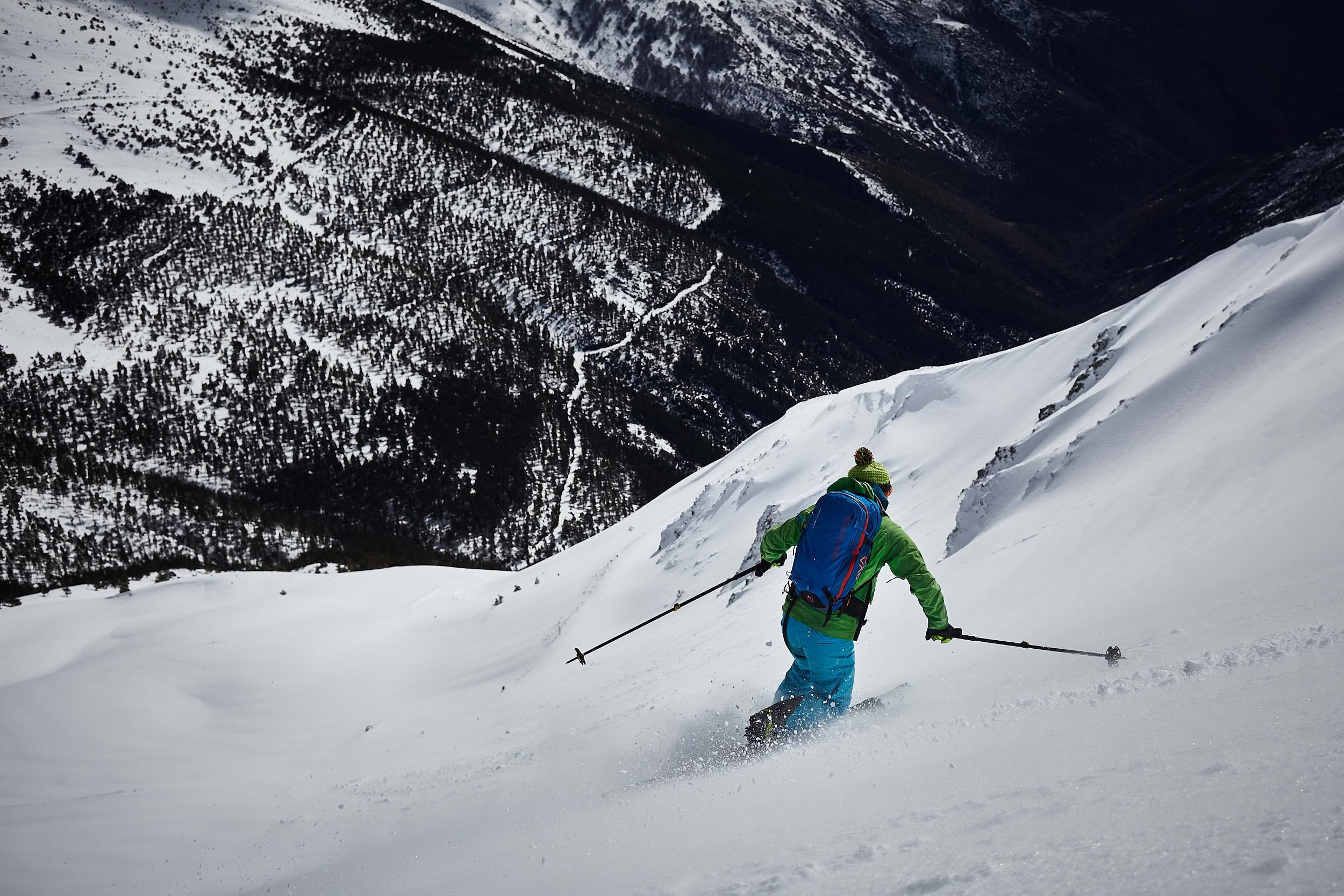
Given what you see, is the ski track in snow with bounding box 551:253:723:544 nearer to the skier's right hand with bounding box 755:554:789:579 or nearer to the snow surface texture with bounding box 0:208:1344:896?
the snow surface texture with bounding box 0:208:1344:896

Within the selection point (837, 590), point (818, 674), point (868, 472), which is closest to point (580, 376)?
point (868, 472)

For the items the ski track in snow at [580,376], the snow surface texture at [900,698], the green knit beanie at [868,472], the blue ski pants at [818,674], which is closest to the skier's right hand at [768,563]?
the blue ski pants at [818,674]

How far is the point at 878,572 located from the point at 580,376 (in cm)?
11078

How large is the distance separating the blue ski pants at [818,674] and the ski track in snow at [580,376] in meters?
80.1

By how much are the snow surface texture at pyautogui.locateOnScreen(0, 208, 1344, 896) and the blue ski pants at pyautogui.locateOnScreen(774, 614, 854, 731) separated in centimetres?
44

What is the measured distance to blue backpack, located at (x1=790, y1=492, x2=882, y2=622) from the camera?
675cm

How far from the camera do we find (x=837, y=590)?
685cm

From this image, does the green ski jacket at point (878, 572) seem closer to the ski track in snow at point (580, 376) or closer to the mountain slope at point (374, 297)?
the mountain slope at point (374, 297)

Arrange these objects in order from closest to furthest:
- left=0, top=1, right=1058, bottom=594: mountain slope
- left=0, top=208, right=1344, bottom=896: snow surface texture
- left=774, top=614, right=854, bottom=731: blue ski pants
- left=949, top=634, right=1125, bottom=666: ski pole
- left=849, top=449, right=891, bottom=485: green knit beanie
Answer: left=0, top=208, right=1344, bottom=896: snow surface texture < left=949, top=634, right=1125, bottom=666: ski pole < left=774, top=614, right=854, bottom=731: blue ski pants < left=849, top=449, right=891, bottom=485: green knit beanie < left=0, top=1, right=1058, bottom=594: mountain slope

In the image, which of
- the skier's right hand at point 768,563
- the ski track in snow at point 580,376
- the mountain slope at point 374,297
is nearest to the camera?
the skier's right hand at point 768,563

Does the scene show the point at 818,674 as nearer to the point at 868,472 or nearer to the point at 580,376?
the point at 868,472

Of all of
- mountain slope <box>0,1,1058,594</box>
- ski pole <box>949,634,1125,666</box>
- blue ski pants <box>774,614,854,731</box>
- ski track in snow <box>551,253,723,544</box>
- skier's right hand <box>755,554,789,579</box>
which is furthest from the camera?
ski track in snow <box>551,253,723,544</box>

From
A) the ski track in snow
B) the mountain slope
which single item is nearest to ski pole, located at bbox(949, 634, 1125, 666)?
the mountain slope

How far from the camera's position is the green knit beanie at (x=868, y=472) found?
23.5 feet
